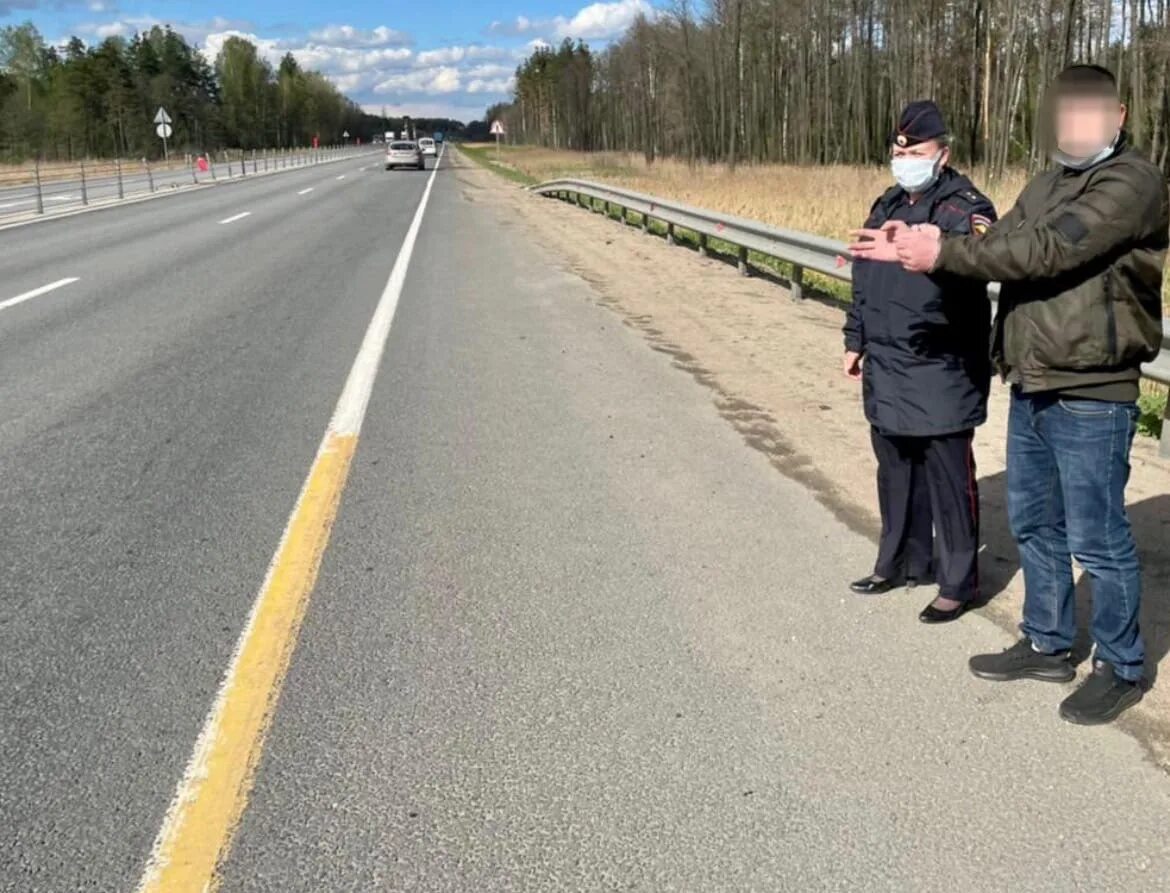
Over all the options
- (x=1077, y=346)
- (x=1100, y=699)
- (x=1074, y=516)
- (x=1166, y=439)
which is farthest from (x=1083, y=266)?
(x=1166, y=439)

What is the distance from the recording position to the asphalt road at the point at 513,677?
102 inches

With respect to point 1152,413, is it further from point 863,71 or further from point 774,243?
point 863,71

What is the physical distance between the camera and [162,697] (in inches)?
131

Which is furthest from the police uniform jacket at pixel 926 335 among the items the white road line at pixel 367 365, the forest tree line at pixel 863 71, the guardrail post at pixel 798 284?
the forest tree line at pixel 863 71

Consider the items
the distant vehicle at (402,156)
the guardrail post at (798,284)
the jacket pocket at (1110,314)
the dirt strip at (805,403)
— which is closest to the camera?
the jacket pocket at (1110,314)

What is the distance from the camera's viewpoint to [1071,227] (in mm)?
2895

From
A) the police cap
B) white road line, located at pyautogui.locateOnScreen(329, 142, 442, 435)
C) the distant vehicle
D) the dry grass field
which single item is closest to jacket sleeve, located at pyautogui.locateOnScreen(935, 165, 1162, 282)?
the police cap

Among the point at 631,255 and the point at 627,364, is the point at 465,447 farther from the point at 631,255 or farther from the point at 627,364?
the point at 631,255

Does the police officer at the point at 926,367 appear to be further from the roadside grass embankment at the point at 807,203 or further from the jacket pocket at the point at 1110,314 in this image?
the roadside grass embankment at the point at 807,203

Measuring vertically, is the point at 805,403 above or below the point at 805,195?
below

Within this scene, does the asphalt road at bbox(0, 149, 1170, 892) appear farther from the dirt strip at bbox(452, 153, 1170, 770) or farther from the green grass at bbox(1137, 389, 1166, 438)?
the green grass at bbox(1137, 389, 1166, 438)

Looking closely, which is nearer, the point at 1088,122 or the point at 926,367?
the point at 1088,122

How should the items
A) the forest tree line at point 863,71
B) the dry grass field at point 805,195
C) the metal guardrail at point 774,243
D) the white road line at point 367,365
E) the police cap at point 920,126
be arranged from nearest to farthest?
the police cap at point 920,126
the metal guardrail at point 774,243
the white road line at point 367,365
the dry grass field at point 805,195
the forest tree line at point 863,71

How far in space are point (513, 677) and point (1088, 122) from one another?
2493mm
